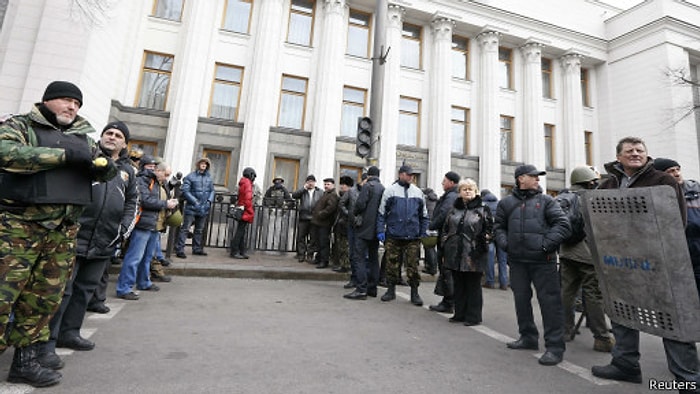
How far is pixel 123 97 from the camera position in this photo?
1439 cm

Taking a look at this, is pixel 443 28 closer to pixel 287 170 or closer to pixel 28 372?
pixel 287 170

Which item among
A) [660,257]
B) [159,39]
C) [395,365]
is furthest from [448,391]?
[159,39]

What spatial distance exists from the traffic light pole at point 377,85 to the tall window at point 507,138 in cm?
1407

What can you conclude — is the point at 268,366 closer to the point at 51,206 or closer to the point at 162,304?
the point at 51,206

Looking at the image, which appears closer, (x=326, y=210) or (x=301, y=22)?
(x=326, y=210)

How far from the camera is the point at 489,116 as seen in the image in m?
18.9

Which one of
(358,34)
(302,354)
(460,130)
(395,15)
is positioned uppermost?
(395,15)

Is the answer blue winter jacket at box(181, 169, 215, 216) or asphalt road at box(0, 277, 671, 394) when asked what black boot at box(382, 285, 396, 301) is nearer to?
asphalt road at box(0, 277, 671, 394)

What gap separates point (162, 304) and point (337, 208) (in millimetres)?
3898

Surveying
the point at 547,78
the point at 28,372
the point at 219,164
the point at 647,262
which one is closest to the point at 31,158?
the point at 28,372

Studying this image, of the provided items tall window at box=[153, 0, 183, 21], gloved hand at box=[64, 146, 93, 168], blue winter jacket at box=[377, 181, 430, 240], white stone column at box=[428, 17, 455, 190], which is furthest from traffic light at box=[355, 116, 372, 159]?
tall window at box=[153, 0, 183, 21]

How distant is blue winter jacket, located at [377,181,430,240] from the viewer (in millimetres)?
5309

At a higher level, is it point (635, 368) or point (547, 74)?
point (547, 74)

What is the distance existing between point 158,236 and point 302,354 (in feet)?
11.6
